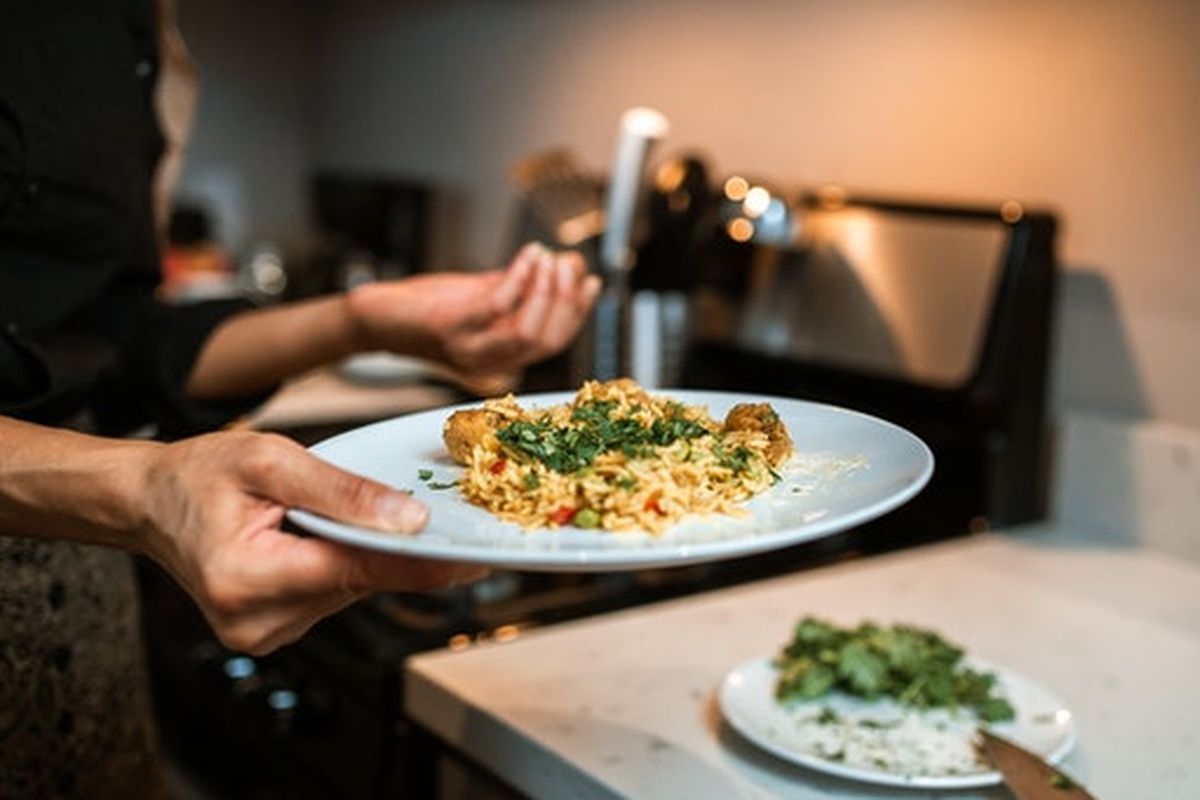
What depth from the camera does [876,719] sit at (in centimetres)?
92

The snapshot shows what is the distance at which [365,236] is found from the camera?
271 centimetres

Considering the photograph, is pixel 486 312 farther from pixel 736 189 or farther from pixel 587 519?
pixel 736 189

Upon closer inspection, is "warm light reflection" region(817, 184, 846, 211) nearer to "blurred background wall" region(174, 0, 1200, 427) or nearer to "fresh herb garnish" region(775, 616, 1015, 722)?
"blurred background wall" region(174, 0, 1200, 427)

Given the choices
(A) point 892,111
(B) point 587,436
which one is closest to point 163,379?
(B) point 587,436

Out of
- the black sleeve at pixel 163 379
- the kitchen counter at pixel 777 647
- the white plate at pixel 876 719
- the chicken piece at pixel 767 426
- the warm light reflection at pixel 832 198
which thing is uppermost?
the warm light reflection at pixel 832 198

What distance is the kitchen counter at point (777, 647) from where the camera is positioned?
0.89 meters

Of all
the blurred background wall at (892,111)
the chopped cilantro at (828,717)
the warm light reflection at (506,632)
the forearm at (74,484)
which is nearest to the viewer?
the forearm at (74,484)

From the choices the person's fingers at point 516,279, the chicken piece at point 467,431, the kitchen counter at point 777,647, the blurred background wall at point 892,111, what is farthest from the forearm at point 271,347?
the blurred background wall at point 892,111

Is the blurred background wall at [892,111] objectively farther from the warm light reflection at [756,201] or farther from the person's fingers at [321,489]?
the person's fingers at [321,489]

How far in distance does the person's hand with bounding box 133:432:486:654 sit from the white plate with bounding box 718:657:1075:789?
302 mm

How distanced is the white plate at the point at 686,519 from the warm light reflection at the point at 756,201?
0.77 meters

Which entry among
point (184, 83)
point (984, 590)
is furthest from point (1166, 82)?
point (184, 83)

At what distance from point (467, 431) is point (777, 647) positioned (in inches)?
18.5

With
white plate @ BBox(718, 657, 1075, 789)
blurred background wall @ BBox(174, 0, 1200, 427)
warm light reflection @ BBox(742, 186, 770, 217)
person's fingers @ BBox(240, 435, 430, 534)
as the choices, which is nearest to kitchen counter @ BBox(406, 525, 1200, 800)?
white plate @ BBox(718, 657, 1075, 789)
